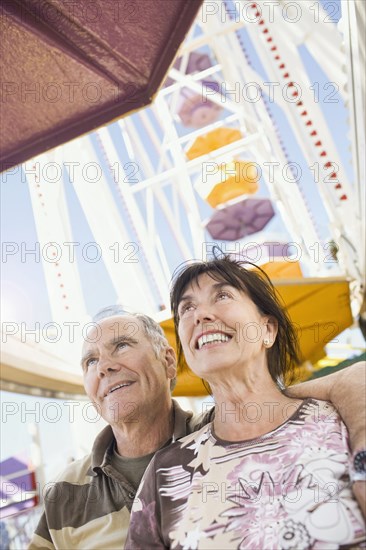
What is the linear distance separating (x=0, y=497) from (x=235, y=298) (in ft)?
16.2

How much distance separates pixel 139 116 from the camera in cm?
966

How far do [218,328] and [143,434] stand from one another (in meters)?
0.55

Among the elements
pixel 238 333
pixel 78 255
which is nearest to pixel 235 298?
pixel 238 333

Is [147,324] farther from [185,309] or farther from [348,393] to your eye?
[348,393]

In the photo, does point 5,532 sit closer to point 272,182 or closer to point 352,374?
point 352,374

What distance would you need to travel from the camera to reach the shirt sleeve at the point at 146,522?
1.18 m

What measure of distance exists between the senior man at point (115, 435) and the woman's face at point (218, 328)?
347mm

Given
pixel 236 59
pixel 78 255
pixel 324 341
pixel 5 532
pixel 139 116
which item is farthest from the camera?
pixel 139 116

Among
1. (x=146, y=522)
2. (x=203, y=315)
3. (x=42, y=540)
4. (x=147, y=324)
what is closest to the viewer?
(x=146, y=522)

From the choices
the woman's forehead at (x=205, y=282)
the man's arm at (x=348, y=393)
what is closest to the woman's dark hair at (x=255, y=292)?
the woman's forehead at (x=205, y=282)

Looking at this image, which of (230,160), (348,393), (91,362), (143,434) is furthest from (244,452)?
(230,160)

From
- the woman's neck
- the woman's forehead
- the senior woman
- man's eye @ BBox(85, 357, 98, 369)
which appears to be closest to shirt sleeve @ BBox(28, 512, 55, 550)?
man's eye @ BBox(85, 357, 98, 369)

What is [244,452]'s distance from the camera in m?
1.18

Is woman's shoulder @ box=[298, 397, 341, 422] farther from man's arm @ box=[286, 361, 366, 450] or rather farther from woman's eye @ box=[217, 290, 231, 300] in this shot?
woman's eye @ box=[217, 290, 231, 300]
